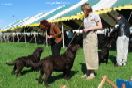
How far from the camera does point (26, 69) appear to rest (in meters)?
12.3

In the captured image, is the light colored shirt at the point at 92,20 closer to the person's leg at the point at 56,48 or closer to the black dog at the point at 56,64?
the black dog at the point at 56,64

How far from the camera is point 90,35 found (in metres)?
10.3

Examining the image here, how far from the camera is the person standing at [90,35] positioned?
33.7ft

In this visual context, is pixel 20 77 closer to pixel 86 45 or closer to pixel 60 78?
pixel 60 78

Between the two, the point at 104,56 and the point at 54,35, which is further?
the point at 104,56

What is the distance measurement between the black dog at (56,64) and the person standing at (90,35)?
354 mm

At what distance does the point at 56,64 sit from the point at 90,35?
3.77 feet

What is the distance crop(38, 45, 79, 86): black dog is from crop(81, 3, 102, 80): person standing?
0.35m

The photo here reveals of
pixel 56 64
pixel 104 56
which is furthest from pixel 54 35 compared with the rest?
pixel 104 56

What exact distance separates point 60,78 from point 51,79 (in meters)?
0.25

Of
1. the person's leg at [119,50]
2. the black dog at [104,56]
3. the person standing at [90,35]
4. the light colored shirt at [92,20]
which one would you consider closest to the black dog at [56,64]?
the person standing at [90,35]

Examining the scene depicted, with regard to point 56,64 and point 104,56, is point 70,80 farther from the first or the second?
point 104,56

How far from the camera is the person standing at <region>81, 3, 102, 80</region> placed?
1027 centimetres

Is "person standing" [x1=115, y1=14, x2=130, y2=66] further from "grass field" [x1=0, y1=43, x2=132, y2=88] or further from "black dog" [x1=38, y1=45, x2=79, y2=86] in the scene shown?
"black dog" [x1=38, y1=45, x2=79, y2=86]
